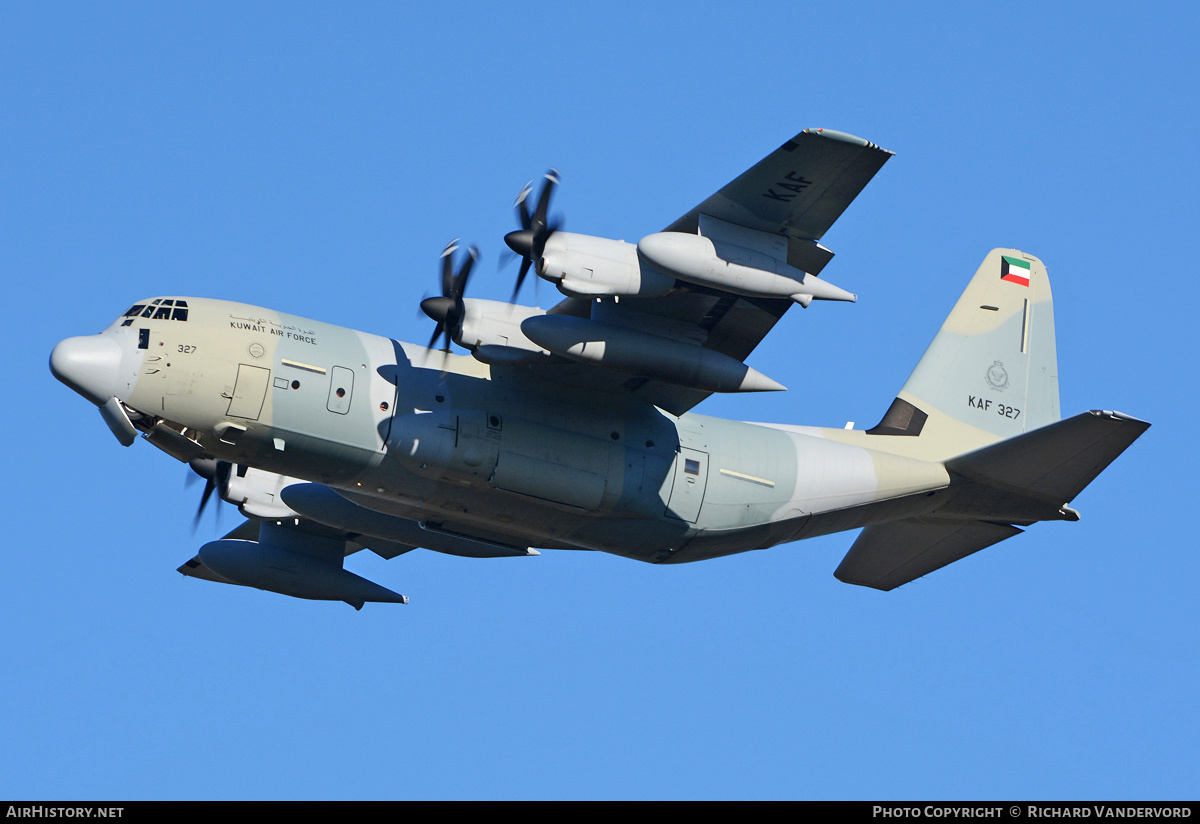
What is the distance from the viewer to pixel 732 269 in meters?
16.7

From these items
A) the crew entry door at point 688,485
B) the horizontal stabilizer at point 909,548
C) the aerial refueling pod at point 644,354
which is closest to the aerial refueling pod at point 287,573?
the crew entry door at point 688,485

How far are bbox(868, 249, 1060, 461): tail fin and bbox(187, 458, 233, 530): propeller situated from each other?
1087 centimetres

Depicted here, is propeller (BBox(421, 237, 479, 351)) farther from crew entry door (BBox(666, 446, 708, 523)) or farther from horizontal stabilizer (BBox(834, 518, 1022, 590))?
horizontal stabilizer (BBox(834, 518, 1022, 590))

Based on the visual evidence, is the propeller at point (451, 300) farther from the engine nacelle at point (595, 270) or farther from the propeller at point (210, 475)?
the propeller at point (210, 475)

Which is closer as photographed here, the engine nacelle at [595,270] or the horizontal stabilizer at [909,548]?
the engine nacelle at [595,270]

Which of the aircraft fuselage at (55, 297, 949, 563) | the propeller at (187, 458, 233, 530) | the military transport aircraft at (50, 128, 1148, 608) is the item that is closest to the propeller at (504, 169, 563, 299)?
the military transport aircraft at (50, 128, 1148, 608)

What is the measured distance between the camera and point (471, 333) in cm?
1795

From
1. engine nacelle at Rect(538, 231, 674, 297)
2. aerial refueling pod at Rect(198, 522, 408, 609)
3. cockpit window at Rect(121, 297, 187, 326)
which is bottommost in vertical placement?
aerial refueling pod at Rect(198, 522, 408, 609)

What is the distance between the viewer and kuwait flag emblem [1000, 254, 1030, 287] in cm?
2377

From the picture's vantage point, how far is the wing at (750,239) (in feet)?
54.7

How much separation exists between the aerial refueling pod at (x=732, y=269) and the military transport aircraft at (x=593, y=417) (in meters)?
0.03

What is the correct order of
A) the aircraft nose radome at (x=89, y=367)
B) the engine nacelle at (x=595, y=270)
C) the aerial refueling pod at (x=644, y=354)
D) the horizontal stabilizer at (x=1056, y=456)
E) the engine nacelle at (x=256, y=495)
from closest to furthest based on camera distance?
1. the engine nacelle at (x=595, y=270)
2. the aircraft nose radome at (x=89, y=367)
3. the aerial refueling pod at (x=644, y=354)
4. the horizontal stabilizer at (x=1056, y=456)
5. the engine nacelle at (x=256, y=495)
